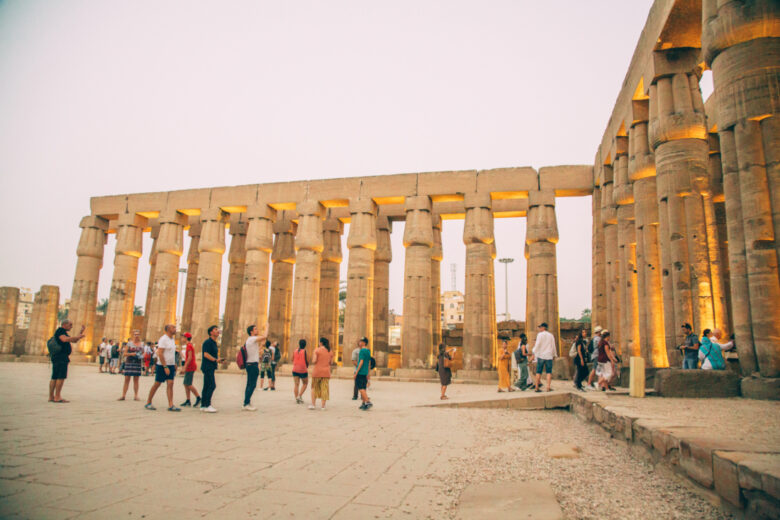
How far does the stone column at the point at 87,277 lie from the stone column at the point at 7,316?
430 centimetres

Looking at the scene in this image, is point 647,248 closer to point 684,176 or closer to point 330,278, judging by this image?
point 684,176

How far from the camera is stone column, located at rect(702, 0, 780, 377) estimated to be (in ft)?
27.2

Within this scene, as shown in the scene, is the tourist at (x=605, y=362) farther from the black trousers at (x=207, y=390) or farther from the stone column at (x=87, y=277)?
the stone column at (x=87, y=277)

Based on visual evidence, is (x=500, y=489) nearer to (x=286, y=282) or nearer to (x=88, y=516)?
(x=88, y=516)

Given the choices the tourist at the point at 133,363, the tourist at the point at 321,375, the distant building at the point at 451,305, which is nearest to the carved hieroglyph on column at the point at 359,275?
the tourist at the point at 321,375

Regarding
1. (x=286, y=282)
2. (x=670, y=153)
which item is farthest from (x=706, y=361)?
(x=286, y=282)

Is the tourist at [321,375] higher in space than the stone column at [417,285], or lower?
lower

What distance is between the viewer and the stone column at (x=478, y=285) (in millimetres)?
19703

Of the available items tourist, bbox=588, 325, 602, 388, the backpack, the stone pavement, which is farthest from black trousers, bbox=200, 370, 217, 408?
tourist, bbox=588, 325, 602, 388

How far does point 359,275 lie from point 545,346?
10774 mm

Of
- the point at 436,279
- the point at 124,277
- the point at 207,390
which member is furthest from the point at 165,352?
the point at 124,277

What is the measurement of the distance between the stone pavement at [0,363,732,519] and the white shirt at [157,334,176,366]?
3.38 feet

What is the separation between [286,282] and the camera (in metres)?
25.9

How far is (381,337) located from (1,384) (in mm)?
15489
